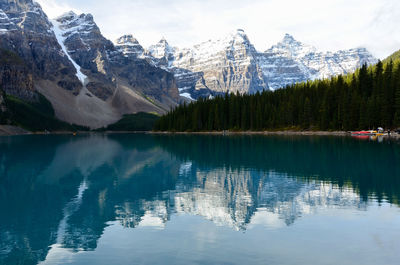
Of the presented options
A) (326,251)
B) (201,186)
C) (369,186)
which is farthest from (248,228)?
(369,186)

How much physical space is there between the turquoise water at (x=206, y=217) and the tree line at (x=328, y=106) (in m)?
92.9

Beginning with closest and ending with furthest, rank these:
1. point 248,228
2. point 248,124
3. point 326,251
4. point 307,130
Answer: point 326,251 < point 248,228 < point 307,130 < point 248,124

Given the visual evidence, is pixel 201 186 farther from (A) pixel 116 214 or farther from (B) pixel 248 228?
(B) pixel 248 228

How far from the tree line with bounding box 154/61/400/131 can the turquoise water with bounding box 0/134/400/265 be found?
305ft

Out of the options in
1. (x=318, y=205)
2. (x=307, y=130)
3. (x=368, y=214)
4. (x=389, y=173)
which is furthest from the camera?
(x=307, y=130)

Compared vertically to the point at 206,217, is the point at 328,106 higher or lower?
higher

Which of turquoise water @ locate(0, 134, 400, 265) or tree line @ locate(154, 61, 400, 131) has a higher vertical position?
tree line @ locate(154, 61, 400, 131)

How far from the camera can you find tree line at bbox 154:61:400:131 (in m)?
131

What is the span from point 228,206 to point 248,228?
609 centimetres

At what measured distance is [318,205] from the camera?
93.7 feet

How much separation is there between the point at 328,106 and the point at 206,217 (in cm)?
13630

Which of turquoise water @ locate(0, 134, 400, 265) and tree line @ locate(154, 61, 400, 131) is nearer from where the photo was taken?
turquoise water @ locate(0, 134, 400, 265)

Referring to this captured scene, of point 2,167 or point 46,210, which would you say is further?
point 2,167

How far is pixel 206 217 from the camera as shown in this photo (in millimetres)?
25766
